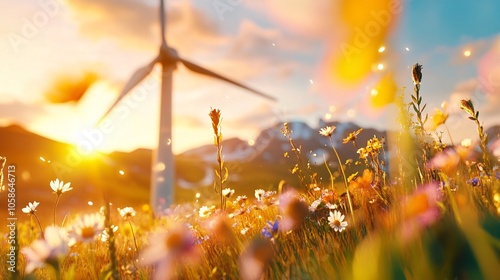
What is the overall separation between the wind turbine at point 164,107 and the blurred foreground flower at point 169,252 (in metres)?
14.8

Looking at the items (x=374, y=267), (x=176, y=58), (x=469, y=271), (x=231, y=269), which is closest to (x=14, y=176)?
(x=231, y=269)

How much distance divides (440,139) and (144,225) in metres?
5.99

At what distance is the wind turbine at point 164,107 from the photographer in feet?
57.9

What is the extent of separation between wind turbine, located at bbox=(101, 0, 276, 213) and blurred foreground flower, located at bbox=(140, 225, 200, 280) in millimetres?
14816

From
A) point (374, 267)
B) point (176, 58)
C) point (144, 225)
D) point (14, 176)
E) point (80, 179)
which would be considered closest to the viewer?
point (374, 267)

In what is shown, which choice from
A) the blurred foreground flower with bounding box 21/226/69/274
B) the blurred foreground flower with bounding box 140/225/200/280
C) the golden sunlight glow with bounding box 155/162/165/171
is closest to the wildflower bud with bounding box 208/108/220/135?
the blurred foreground flower with bounding box 140/225/200/280

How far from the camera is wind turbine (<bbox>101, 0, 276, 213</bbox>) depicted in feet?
57.9

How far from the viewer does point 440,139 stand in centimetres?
357

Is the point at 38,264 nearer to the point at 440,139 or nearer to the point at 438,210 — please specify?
the point at 438,210

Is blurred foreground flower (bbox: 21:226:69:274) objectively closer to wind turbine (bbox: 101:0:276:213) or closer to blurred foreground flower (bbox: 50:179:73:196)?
blurred foreground flower (bbox: 50:179:73:196)

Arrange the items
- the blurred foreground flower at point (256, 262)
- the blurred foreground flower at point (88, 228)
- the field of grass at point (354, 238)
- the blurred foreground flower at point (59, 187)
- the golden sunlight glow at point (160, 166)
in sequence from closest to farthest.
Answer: the field of grass at point (354, 238) → the blurred foreground flower at point (256, 262) → the blurred foreground flower at point (88, 228) → the blurred foreground flower at point (59, 187) → the golden sunlight glow at point (160, 166)

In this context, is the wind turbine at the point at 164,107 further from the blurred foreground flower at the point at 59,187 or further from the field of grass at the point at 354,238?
the blurred foreground flower at the point at 59,187

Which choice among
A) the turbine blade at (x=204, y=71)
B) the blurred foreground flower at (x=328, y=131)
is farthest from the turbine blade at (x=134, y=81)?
the blurred foreground flower at (x=328, y=131)

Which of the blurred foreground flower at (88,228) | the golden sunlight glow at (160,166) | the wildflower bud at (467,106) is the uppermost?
the golden sunlight glow at (160,166)
